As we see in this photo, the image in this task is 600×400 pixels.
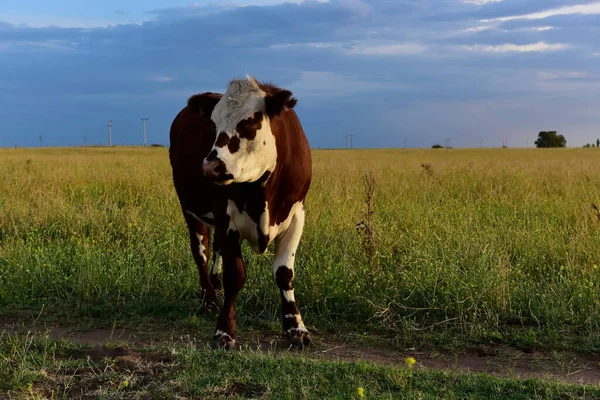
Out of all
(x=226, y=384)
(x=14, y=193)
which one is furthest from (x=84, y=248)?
(x=14, y=193)

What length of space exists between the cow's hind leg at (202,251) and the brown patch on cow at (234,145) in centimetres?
230

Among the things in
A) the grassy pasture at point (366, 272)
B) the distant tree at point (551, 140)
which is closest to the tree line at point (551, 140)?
the distant tree at point (551, 140)

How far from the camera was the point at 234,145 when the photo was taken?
13.5 ft

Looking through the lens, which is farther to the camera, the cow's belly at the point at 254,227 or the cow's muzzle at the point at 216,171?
the cow's belly at the point at 254,227

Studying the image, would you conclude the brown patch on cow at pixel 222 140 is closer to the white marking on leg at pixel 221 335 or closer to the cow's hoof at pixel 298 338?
the white marking on leg at pixel 221 335

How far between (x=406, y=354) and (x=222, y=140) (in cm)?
233

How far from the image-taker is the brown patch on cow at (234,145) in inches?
161

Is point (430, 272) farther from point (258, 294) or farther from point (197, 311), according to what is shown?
point (197, 311)

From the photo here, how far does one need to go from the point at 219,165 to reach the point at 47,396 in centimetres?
185

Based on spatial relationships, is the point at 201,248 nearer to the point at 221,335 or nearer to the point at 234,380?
the point at 221,335

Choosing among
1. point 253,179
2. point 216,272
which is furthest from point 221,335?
point 216,272

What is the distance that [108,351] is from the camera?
14.1 ft

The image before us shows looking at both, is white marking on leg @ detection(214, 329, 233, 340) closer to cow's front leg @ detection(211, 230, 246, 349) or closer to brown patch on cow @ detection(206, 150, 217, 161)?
cow's front leg @ detection(211, 230, 246, 349)

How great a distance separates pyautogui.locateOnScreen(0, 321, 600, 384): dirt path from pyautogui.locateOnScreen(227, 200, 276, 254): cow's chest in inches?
35.1
